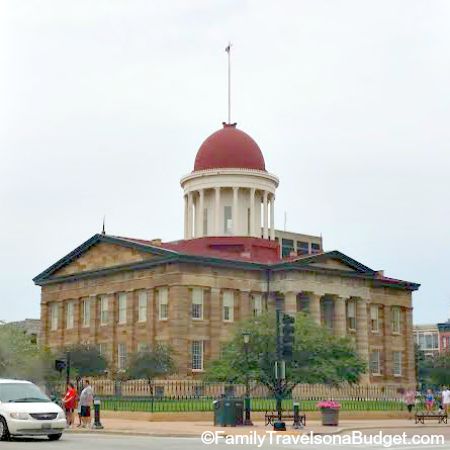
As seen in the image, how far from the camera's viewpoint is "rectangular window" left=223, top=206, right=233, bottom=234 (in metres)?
78.9

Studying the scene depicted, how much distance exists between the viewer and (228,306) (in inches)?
2790

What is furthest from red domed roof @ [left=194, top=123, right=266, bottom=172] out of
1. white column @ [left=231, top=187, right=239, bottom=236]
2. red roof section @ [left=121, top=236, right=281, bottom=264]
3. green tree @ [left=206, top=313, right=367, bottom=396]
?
green tree @ [left=206, top=313, right=367, bottom=396]

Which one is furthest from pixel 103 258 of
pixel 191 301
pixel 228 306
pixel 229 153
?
pixel 229 153

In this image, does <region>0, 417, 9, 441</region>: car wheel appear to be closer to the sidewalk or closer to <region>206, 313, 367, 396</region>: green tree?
the sidewalk

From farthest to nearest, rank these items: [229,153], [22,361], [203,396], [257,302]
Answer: [229,153] < [257,302] < [22,361] < [203,396]

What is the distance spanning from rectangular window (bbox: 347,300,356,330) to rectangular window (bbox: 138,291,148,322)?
17342 mm

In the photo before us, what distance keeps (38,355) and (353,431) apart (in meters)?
33.1

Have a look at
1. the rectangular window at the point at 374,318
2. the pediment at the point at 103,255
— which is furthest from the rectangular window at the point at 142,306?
the rectangular window at the point at 374,318

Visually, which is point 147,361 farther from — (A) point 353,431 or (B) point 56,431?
(B) point 56,431

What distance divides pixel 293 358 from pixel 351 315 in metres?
23.8

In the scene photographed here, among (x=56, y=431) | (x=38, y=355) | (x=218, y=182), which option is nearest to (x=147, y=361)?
(x=38, y=355)

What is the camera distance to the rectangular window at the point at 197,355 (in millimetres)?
68125

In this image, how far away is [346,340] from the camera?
6069cm

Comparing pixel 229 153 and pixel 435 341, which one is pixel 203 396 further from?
pixel 435 341
